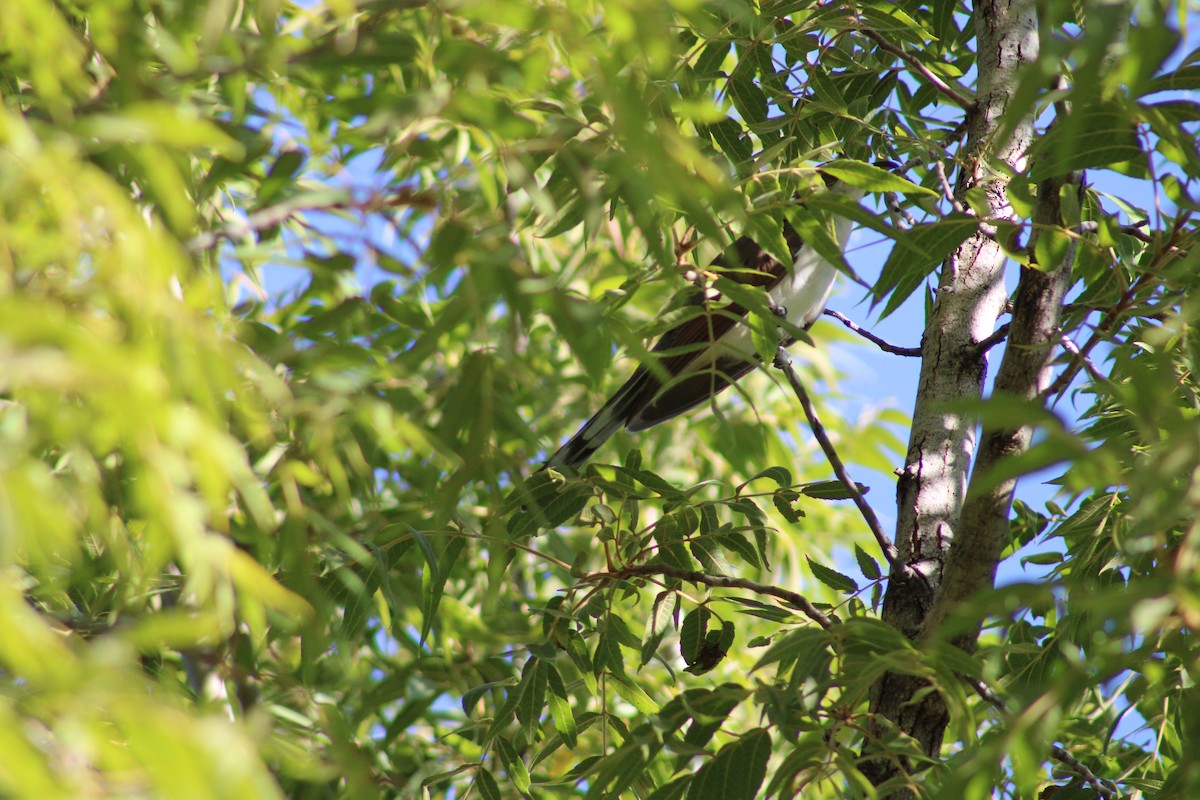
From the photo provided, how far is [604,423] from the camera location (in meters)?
2.63

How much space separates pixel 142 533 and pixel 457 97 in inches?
45.0

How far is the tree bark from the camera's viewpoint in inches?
65.1

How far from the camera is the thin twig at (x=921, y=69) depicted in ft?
5.77

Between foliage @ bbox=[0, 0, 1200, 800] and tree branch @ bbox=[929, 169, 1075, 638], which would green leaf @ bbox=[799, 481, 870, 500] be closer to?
foliage @ bbox=[0, 0, 1200, 800]

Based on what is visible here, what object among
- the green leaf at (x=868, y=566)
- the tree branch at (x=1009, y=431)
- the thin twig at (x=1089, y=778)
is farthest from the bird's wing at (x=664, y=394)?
the thin twig at (x=1089, y=778)

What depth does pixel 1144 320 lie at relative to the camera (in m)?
1.75

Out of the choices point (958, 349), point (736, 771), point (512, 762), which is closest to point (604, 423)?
point (958, 349)

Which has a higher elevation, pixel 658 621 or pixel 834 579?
pixel 834 579

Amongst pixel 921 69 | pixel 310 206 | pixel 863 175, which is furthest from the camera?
pixel 921 69

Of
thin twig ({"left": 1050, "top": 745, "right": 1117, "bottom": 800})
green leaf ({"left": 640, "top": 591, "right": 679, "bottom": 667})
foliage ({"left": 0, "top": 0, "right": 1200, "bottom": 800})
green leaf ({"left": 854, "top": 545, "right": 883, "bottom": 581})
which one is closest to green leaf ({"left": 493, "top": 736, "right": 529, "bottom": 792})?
foliage ({"left": 0, "top": 0, "right": 1200, "bottom": 800})

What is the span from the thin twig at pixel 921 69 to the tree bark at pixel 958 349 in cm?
3

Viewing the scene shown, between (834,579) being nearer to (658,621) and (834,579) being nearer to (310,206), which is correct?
(658,621)

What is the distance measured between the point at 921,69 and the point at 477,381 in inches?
48.0

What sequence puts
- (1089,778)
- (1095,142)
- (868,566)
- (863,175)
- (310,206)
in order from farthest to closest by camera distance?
(868,566), (1089,778), (863,175), (1095,142), (310,206)
